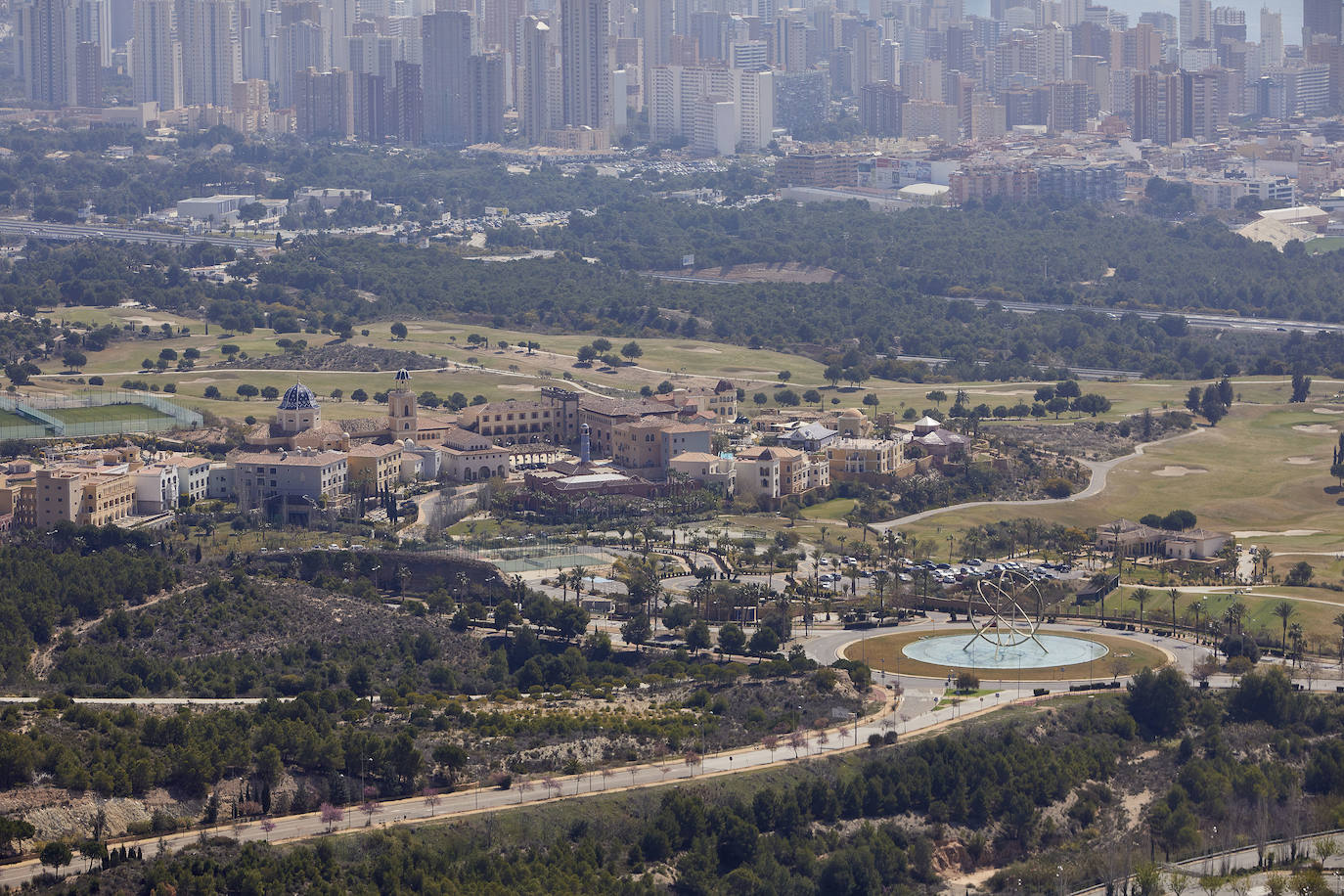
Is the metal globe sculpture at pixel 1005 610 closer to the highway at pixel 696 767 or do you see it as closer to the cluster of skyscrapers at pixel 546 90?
the highway at pixel 696 767

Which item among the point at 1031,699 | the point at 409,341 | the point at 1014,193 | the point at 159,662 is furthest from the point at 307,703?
the point at 1014,193

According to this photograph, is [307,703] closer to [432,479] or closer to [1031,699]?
[1031,699]

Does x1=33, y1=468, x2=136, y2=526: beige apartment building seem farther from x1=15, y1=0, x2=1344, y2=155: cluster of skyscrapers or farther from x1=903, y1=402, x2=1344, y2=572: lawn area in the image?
x1=15, y1=0, x2=1344, y2=155: cluster of skyscrapers

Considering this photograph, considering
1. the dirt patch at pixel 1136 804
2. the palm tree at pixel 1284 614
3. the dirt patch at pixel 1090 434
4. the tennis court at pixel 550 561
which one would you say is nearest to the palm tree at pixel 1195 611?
the palm tree at pixel 1284 614

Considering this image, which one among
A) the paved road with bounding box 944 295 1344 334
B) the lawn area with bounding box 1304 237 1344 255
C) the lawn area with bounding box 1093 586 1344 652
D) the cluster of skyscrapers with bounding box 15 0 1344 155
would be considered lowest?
the lawn area with bounding box 1093 586 1344 652

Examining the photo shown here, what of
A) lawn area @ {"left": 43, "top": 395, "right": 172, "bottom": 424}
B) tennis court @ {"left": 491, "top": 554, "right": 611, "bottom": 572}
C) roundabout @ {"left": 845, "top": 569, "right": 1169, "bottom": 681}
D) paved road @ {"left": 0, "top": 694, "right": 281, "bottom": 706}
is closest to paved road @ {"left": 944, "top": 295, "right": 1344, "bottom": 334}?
lawn area @ {"left": 43, "top": 395, "right": 172, "bottom": 424}
